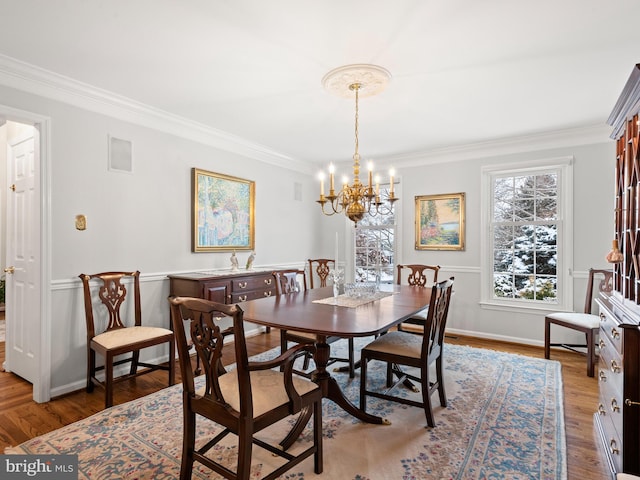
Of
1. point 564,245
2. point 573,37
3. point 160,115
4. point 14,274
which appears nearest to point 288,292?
point 160,115

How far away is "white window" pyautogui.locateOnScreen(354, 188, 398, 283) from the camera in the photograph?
18.1 feet

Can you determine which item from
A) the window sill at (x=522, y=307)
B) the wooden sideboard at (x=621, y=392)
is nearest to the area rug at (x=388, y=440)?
the wooden sideboard at (x=621, y=392)

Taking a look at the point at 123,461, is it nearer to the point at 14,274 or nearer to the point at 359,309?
the point at 359,309

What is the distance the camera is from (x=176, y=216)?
12.6 feet

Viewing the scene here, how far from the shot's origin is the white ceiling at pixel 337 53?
1986 millimetres

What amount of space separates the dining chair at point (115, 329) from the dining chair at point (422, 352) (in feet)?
5.46

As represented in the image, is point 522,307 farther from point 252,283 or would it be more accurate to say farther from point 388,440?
point 252,283

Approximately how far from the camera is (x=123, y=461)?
2012mm

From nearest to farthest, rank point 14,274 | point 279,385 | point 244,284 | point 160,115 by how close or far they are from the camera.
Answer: point 279,385, point 14,274, point 160,115, point 244,284

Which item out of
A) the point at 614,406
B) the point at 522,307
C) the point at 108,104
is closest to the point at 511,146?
the point at 522,307

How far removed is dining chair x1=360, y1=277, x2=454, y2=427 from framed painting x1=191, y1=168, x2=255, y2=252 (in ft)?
7.91

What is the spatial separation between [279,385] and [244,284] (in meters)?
2.29

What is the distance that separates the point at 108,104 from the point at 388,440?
352 cm

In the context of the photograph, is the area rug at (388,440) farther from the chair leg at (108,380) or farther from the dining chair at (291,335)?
the dining chair at (291,335)
